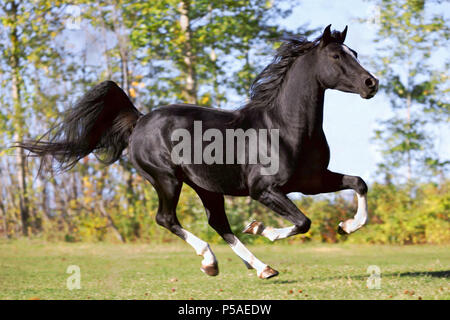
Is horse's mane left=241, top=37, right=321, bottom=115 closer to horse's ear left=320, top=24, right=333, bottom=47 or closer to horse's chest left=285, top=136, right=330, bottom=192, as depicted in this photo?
horse's ear left=320, top=24, right=333, bottom=47

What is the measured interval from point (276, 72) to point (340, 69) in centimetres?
74

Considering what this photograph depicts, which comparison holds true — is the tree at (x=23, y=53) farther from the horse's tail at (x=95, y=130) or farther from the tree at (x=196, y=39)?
the horse's tail at (x=95, y=130)

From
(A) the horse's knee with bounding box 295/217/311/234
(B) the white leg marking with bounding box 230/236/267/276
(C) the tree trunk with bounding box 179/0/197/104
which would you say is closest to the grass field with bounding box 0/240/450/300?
(B) the white leg marking with bounding box 230/236/267/276

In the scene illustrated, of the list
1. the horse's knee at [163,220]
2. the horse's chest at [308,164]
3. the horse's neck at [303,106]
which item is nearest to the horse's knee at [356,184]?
the horse's chest at [308,164]

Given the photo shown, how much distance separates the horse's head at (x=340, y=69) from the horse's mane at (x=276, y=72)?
0.94 ft

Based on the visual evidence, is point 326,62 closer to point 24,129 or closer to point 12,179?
point 24,129

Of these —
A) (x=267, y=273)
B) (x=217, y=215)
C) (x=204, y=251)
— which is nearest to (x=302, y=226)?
(x=267, y=273)

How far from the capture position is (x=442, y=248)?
12422 millimetres

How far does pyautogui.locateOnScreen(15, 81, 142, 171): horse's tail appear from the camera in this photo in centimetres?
629

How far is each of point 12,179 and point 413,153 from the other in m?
11.4

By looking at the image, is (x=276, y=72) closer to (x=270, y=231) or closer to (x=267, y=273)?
(x=270, y=231)

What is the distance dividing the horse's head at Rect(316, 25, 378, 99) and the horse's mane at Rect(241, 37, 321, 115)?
29 centimetres

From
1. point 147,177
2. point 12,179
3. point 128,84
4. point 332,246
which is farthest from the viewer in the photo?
point 12,179
